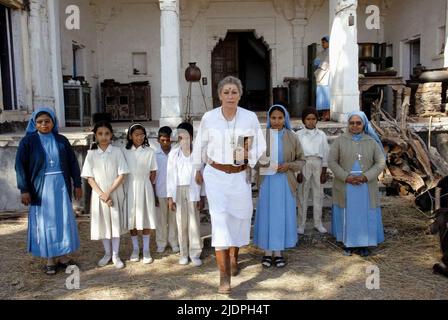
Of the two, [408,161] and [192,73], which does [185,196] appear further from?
[192,73]

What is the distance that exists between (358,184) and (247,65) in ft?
39.2

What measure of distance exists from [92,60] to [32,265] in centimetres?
784

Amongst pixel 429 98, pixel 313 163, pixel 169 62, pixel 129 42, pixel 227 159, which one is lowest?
pixel 313 163

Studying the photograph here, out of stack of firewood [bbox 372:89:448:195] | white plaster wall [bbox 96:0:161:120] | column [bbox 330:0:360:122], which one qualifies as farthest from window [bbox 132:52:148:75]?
stack of firewood [bbox 372:89:448:195]

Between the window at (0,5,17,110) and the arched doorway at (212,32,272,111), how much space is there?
566cm

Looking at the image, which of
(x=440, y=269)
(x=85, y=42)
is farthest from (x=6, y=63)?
(x=440, y=269)

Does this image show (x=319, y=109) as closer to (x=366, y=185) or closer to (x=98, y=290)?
(x=366, y=185)

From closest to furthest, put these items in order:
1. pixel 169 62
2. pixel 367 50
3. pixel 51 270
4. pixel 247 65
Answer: pixel 51 270 → pixel 169 62 → pixel 367 50 → pixel 247 65

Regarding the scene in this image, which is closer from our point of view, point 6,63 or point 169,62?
point 169,62

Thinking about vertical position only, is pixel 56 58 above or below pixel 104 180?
above

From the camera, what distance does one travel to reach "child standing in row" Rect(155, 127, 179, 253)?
178 inches

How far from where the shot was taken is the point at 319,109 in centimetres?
846

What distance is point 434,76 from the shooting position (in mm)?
7879

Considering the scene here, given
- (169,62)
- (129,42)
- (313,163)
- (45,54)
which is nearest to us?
(313,163)
